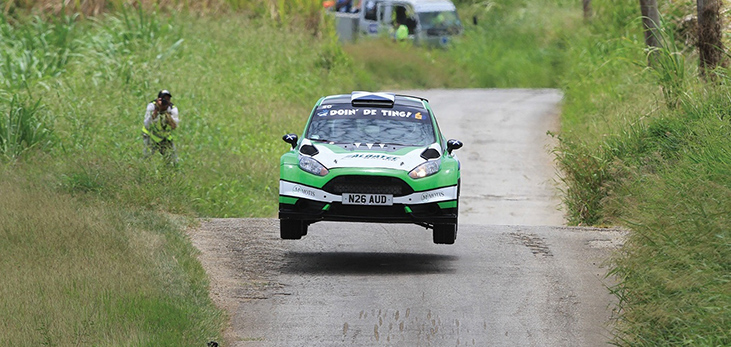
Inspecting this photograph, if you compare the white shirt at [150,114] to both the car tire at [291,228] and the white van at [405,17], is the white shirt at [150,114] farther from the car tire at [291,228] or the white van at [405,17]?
the white van at [405,17]

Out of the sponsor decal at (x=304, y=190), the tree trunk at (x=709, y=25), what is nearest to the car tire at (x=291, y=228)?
the sponsor decal at (x=304, y=190)

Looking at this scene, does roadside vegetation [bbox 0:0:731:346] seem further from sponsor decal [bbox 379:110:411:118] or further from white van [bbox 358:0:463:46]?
sponsor decal [bbox 379:110:411:118]

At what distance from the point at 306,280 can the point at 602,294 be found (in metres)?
3.01

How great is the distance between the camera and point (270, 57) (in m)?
34.8

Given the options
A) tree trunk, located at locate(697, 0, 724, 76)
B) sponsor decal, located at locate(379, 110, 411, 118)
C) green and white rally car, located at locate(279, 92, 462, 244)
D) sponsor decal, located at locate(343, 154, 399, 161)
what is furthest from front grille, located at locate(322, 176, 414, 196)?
tree trunk, located at locate(697, 0, 724, 76)

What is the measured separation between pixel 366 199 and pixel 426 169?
30.9 inches

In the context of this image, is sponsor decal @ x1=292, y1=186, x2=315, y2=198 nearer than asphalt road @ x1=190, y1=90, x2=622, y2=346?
No

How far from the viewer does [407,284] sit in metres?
12.5

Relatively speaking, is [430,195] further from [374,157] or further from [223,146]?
[223,146]

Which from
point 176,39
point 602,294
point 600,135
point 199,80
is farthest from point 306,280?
point 176,39

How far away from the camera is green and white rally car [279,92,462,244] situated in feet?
42.1

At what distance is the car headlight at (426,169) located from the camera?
42.6ft

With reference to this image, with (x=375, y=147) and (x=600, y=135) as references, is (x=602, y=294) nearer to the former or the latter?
(x=375, y=147)

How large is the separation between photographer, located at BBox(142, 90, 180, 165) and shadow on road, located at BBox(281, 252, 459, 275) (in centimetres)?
582
